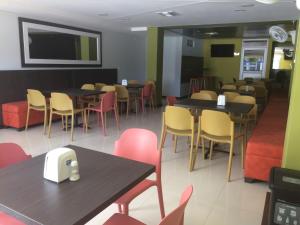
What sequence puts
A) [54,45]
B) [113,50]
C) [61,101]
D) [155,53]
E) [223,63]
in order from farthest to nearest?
1. [223,63]
2. [113,50]
3. [155,53]
4. [54,45]
5. [61,101]

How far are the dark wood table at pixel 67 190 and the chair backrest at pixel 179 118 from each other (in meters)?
1.61

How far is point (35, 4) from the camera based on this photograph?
169 inches

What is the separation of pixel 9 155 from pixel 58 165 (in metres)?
0.60

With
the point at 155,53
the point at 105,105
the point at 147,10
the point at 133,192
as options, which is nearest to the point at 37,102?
the point at 105,105

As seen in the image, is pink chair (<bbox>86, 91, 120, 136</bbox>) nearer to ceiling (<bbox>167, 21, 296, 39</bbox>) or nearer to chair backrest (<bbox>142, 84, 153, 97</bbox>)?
chair backrest (<bbox>142, 84, 153, 97</bbox>)

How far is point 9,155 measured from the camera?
5.37 feet

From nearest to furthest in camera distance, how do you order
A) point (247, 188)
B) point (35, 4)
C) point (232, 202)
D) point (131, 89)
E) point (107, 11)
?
1. point (232, 202)
2. point (247, 188)
3. point (35, 4)
4. point (107, 11)
5. point (131, 89)

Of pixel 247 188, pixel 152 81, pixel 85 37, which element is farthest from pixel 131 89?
pixel 247 188

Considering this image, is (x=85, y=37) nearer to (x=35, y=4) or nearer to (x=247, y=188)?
(x=35, y=4)

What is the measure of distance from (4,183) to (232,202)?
193 centimetres

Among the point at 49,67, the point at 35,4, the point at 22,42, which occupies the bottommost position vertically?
the point at 49,67

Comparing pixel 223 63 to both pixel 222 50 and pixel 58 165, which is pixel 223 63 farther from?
pixel 58 165

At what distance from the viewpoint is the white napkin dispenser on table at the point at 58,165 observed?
1250mm

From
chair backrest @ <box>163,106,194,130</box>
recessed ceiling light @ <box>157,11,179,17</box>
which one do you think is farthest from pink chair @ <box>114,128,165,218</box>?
recessed ceiling light @ <box>157,11,179,17</box>
